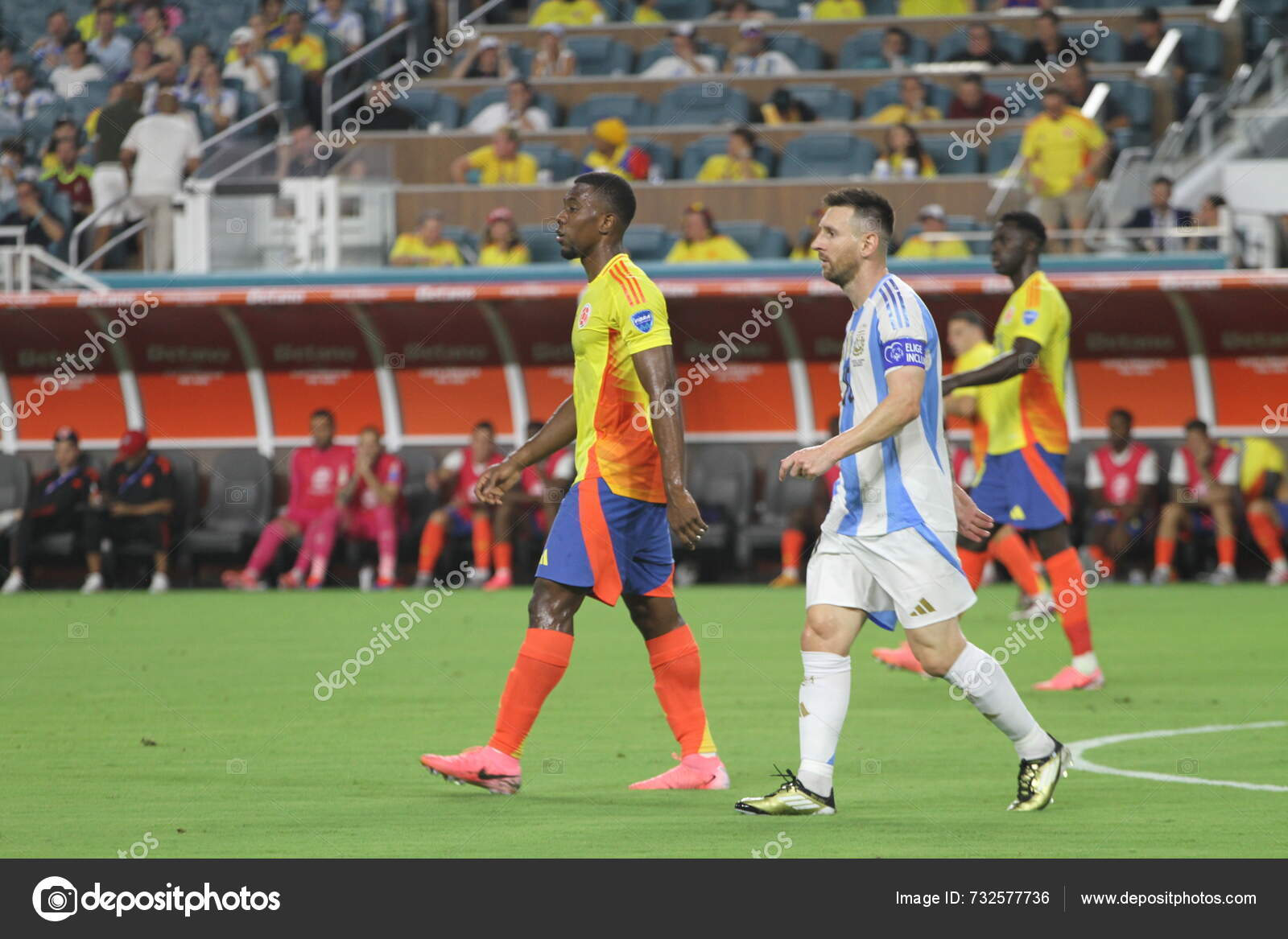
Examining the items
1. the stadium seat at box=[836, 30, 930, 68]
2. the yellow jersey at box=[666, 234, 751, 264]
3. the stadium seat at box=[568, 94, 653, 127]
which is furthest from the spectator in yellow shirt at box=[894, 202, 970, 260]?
the stadium seat at box=[836, 30, 930, 68]

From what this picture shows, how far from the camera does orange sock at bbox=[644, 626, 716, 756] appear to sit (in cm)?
686

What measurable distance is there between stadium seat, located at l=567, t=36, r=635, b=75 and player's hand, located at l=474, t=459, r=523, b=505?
17343mm

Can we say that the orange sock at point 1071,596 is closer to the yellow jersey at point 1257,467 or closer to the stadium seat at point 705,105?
the yellow jersey at point 1257,467

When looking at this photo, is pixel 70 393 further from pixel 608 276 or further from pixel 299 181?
pixel 608 276

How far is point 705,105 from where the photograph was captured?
21.8 metres

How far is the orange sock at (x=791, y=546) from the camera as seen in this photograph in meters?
18.0

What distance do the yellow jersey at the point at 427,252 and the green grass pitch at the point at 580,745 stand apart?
17.0 feet

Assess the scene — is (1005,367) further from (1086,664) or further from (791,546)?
(791,546)

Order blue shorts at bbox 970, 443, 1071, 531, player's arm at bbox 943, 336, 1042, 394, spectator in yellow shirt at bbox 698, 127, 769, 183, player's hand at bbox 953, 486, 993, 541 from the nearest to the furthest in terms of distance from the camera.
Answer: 1. player's hand at bbox 953, 486, 993, 541
2. player's arm at bbox 943, 336, 1042, 394
3. blue shorts at bbox 970, 443, 1071, 531
4. spectator in yellow shirt at bbox 698, 127, 769, 183

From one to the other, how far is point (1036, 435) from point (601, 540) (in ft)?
13.6

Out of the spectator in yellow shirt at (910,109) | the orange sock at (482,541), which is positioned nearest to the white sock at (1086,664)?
the orange sock at (482,541)

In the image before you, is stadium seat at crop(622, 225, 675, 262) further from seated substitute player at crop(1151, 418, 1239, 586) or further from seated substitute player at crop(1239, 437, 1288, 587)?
seated substitute player at crop(1239, 437, 1288, 587)
